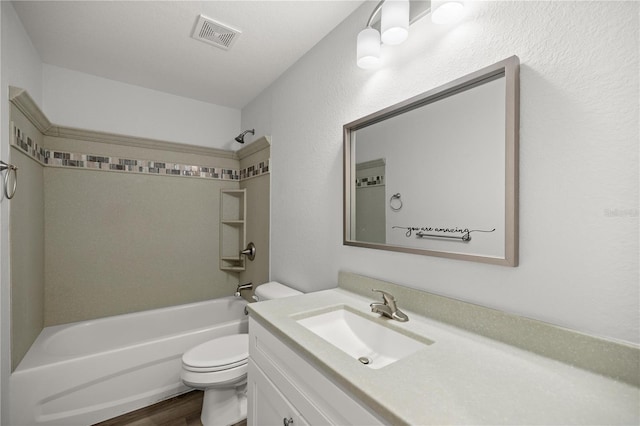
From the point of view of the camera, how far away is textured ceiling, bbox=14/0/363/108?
1458mm

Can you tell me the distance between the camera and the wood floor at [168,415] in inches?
66.3

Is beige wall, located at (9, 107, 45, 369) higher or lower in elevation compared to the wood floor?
higher

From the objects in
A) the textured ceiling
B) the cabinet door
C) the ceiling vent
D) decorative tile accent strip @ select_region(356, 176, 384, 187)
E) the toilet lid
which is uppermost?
the textured ceiling

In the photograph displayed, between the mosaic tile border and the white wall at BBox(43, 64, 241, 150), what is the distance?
0.78ft

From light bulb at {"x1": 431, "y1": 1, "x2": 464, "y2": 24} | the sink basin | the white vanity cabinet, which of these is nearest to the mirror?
light bulb at {"x1": 431, "y1": 1, "x2": 464, "y2": 24}

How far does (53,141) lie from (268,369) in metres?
2.40

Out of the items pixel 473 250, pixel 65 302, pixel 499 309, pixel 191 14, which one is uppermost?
pixel 191 14

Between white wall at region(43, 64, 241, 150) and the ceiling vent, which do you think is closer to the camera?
the ceiling vent

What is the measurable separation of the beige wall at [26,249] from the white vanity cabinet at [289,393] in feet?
4.51

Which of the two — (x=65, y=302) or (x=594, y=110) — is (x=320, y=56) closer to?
(x=594, y=110)

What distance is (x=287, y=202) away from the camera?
2068mm

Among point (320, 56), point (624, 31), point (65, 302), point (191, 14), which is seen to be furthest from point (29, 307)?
point (624, 31)

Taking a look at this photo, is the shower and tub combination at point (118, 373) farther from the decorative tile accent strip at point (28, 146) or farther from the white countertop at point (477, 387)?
the decorative tile accent strip at point (28, 146)

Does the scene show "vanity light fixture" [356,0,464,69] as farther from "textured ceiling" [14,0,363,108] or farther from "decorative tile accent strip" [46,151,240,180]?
"decorative tile accent strip" [46,151,240,180]
